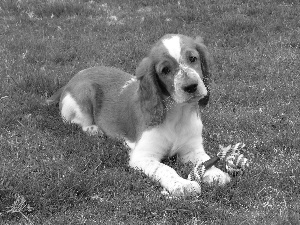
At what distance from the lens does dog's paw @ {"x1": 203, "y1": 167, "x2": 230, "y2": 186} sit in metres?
4.61

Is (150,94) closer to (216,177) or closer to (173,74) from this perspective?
(173,74)

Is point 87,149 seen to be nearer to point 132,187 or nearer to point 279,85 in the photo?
point 132,187

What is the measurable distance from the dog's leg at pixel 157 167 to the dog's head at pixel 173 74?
23cm

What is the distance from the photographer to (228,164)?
4934 mm

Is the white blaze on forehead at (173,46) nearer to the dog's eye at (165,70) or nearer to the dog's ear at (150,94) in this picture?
the dog's eye at (165,70)

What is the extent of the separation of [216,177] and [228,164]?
335 mm

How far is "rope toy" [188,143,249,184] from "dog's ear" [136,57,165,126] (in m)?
0.66

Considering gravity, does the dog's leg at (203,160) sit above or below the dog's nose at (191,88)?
below

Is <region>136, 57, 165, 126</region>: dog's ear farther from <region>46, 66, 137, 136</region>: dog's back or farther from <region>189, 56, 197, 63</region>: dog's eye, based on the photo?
<region>46, 66, 137, 136</region>: dog's back

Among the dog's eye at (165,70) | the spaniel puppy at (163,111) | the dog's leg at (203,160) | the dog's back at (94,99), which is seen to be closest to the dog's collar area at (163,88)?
the spaniel puppy at (163,111)

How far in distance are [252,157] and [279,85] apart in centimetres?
235

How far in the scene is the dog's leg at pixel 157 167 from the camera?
4441 millimetres

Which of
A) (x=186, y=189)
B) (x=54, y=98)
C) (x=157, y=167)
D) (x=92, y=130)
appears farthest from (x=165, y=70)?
(x=54, y=98)

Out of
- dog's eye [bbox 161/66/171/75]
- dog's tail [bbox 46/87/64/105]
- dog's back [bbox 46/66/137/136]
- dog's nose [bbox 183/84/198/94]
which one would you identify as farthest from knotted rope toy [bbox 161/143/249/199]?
dog's tail [bbox 46/87/64/105]
